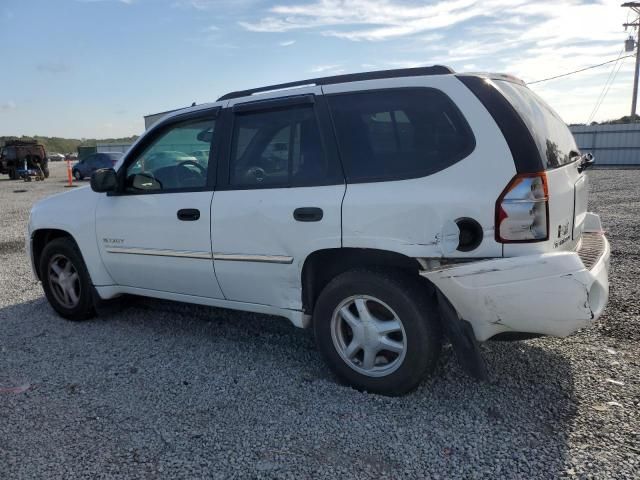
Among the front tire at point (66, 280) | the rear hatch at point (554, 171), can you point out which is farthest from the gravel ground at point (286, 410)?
the rear hatch at point (554, 171)

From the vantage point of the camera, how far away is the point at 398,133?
3.11 metres

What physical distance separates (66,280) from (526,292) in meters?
4.10

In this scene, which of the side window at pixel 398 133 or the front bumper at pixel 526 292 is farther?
the side window at pixel 398 133

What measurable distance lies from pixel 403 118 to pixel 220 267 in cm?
167

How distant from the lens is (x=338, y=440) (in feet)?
9.14

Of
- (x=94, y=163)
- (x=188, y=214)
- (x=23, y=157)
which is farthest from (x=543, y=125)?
(x=23, y=157)

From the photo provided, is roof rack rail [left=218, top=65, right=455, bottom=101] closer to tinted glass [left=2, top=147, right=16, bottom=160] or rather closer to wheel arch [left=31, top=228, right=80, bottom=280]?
wheel arch [left=31, top=228, right=80, bottom=280]

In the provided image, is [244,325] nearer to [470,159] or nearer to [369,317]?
[369,317]

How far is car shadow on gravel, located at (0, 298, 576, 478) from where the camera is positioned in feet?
8.57

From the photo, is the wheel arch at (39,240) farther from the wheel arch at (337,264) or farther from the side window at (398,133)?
the side window at (398,133)

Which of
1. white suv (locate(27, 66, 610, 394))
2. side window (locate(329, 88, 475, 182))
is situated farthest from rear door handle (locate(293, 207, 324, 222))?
side window (locate(329, 88, 475, 182))

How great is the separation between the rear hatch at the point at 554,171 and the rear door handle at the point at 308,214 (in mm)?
1115

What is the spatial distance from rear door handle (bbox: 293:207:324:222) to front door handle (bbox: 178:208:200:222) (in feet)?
2.93

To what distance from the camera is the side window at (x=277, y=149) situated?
339 cm
